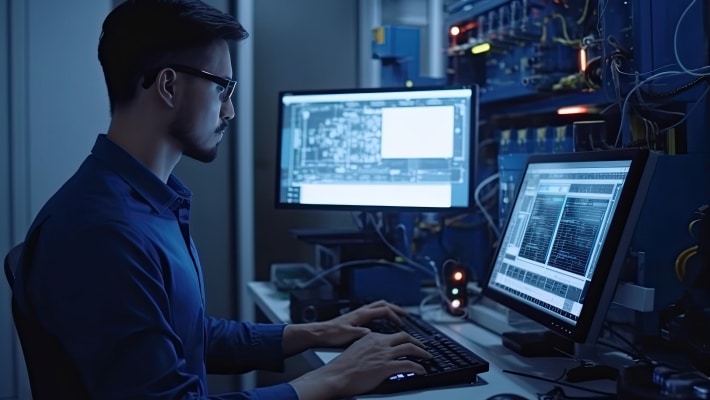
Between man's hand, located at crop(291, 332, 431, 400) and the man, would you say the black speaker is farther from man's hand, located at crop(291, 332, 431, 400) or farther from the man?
man's hand, located at crop(291, 332, 431, 400)

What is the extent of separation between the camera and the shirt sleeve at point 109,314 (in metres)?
0.95

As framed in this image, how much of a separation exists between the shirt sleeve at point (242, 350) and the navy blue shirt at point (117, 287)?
0.24m

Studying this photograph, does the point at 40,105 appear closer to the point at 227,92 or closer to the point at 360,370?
the point at 227,92

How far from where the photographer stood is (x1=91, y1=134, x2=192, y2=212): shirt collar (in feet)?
3.86

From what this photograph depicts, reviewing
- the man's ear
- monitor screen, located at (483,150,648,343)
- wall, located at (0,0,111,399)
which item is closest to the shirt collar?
the man's ear

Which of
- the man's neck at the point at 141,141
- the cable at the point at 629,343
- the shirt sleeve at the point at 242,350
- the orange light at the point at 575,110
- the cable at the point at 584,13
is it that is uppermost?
the cable at the point at 584,13

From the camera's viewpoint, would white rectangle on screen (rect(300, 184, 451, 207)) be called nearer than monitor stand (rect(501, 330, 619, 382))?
No

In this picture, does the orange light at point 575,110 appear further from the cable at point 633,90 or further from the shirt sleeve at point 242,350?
the shirt sleeve at point 242,350

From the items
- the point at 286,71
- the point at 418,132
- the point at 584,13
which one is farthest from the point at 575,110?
the point at 286,71

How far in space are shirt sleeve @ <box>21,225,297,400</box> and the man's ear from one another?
0.29 m

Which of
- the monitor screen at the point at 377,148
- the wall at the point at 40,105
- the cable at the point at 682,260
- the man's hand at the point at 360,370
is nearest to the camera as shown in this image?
the man's hand at the point at 360,370

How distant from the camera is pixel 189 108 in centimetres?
125

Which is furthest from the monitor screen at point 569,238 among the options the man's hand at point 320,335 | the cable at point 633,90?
the man's hand at point 320,335

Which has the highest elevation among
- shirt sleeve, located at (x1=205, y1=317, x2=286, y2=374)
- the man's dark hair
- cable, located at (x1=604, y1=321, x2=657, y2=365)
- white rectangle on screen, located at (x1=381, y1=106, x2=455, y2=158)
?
the man's dark hair
